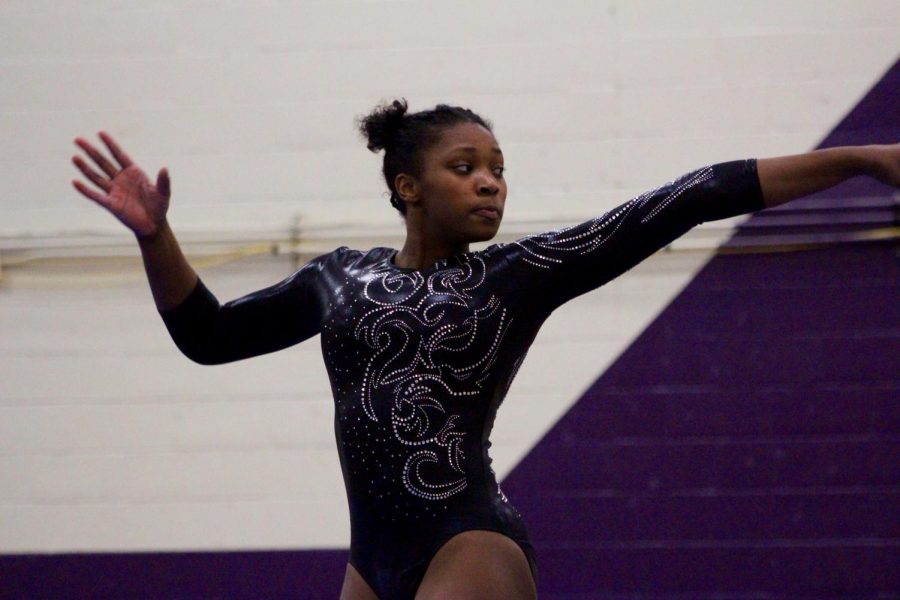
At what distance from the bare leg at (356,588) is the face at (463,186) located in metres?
0.62

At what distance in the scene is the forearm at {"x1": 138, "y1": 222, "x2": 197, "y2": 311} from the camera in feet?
7.18

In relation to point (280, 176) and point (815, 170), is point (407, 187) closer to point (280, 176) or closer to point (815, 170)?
point (815, 170)

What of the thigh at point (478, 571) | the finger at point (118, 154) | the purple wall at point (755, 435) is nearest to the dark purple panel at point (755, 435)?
the purple wall at point (755, 435)

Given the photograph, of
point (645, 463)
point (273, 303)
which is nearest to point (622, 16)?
point (645, 463)

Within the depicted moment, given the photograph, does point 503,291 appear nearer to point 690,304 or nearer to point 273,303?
point 273,303

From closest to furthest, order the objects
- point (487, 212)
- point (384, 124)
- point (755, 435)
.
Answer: point (487, 212)
point (384, 124)
point (755, 435)

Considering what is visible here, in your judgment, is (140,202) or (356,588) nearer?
(356,588)

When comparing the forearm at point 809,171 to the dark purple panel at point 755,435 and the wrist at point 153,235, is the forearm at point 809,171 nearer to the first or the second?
the wrist at point 153,235

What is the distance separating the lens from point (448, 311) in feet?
6.66

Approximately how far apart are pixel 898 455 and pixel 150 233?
8.27ft

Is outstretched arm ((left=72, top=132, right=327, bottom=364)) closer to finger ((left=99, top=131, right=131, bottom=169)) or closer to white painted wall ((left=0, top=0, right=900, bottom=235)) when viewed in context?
finger ((left=99, top=131, right=131, bottom=169))

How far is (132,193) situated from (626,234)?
907 millimetres

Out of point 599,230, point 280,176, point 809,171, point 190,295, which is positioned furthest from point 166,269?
point 280,176

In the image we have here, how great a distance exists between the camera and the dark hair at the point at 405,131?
7.14ft
